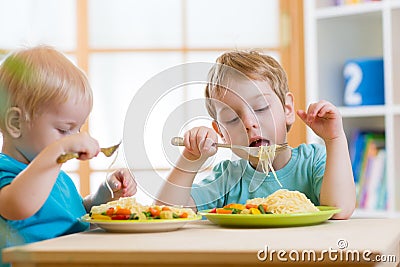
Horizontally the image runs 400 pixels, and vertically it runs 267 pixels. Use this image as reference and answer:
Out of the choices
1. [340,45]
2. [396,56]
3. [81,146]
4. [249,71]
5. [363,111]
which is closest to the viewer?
[81,146]

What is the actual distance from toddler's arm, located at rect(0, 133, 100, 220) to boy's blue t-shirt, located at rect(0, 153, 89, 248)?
0.38 ft

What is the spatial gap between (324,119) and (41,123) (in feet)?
1.64

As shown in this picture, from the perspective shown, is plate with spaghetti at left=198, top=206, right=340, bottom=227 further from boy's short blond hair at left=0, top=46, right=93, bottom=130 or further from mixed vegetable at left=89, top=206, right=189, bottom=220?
boy's short blond hair at left=0, top=46, right=93, bottom=130

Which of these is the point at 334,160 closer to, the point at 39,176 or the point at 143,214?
the point at 143,214

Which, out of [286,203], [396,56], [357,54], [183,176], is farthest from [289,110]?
[357,54]

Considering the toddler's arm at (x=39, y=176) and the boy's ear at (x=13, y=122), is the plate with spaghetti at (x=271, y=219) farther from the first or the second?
the boy's ear at (x=13, y=122)

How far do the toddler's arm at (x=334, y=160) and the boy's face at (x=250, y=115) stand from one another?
0.10 meters

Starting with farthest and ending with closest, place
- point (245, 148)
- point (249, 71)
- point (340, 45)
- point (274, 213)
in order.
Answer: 1. point (340, 45)
2. point (249, 71)
3. point (245, 148)
4. point (274, 213)

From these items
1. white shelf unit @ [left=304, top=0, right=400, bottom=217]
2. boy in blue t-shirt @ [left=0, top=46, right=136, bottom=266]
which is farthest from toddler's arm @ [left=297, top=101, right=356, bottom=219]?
white shelf unit @ [left=304, top=0, right=400, bottom=217]

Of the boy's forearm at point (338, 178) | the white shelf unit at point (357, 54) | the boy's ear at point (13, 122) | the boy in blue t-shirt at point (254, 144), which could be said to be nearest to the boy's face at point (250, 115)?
the boy in blue t-shirt at point (254, 144)

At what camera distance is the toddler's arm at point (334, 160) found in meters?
1.28

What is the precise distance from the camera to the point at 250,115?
4.34 ft

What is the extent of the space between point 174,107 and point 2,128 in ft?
1.00

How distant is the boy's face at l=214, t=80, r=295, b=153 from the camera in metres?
1.29
